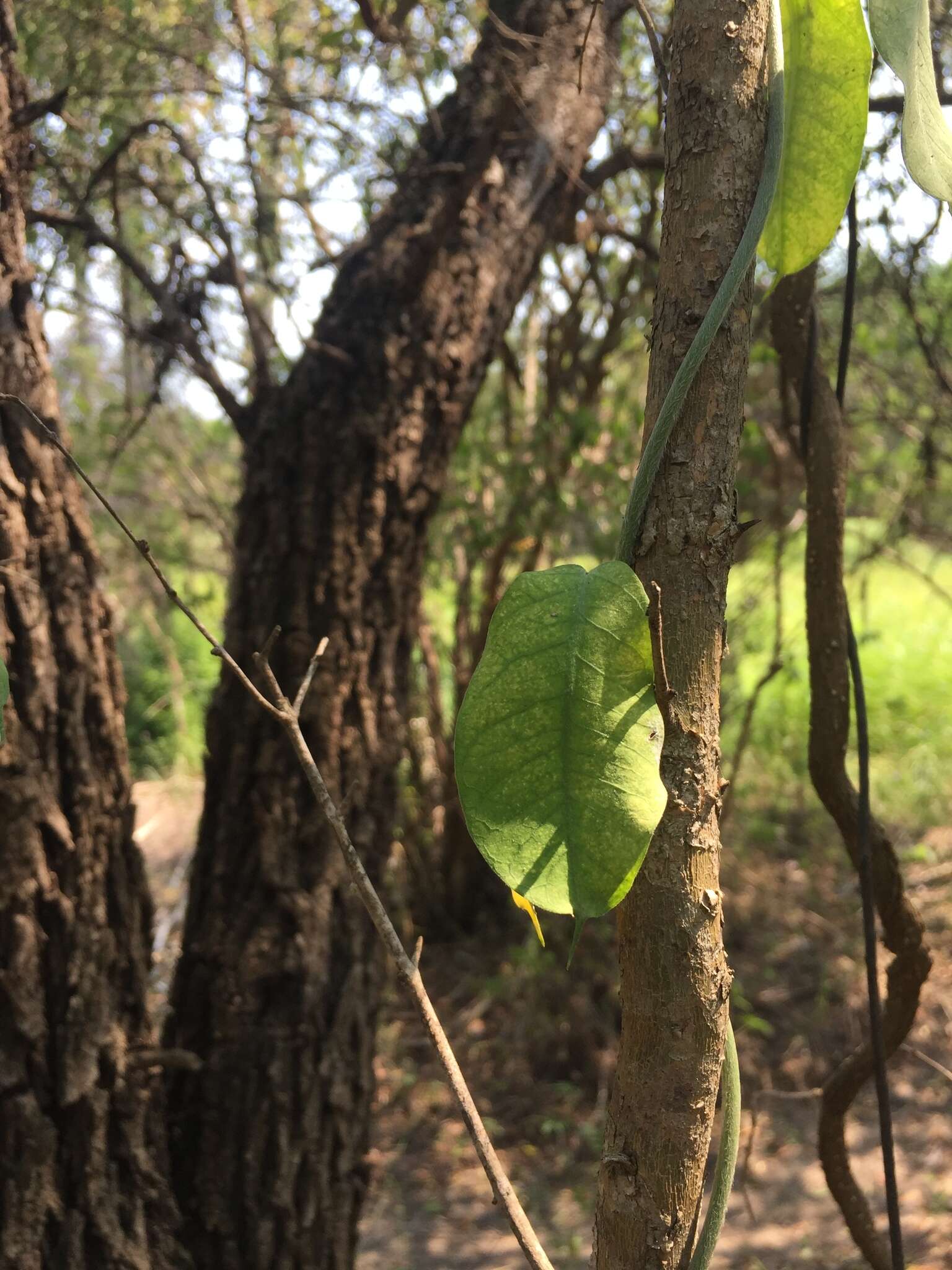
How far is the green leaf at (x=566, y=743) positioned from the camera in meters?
0.35

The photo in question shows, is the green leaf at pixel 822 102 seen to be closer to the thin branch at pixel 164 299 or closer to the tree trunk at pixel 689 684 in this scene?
the tree trunk at pixel 689 684

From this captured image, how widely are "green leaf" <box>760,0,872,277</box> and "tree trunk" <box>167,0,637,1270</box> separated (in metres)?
0.85

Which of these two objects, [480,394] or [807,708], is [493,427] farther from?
[807,708]

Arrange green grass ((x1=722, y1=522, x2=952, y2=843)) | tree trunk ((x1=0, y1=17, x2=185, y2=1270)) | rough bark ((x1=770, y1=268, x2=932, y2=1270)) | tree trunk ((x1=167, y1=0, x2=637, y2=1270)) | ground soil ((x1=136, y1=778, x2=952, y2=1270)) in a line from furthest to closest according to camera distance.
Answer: green grass ((x1=722, y1=522, x2=952, y2=843)) < ground soil ((x1=136, y1=778, x2=952, y2=1270)) < tree trunk ((x1=167, y1=0, x2=637, y2=1270)) < tree trunk ((x1=0, y1=17, x2=185, y2=1270)) < rough bark ((x1=770, y1=268, x2=932, y2=1270))

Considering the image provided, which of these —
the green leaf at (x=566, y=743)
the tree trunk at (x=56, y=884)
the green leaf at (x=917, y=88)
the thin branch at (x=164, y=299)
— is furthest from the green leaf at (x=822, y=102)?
the thin branch at (x=164, y=299)

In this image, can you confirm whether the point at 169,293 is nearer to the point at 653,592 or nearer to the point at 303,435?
the point at 303,435

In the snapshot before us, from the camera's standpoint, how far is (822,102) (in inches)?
17.3

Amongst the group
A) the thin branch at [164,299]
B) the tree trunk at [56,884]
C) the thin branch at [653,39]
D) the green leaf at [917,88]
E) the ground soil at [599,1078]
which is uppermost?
the thin branch at [164,299]

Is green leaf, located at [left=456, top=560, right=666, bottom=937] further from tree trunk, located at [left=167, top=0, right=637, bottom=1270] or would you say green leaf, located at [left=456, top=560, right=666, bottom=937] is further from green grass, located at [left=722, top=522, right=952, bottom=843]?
green grass, located at [left=722, top=522, right=952, bottom=843]

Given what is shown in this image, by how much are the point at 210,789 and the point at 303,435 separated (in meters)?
0.50

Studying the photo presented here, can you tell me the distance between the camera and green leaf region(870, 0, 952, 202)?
41cm

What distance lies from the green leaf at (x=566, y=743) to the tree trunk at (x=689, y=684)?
0.02m

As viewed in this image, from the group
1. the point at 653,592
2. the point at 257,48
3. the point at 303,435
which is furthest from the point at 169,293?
the point at 653,592

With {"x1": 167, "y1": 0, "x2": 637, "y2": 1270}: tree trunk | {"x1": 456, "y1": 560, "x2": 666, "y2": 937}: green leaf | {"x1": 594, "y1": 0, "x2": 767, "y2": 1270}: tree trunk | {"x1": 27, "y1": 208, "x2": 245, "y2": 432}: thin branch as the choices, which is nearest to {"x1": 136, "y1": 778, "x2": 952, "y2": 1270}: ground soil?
{"x1": 167, "y1": 0, "x2": 637, "y2": 1270}: tree trunk
